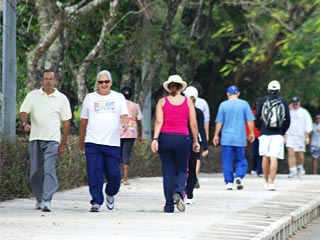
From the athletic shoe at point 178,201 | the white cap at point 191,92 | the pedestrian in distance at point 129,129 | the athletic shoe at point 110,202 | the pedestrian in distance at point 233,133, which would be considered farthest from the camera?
the pedestrian in distance at point 129,129

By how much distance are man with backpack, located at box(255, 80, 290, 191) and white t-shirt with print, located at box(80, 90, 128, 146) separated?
5476 mm

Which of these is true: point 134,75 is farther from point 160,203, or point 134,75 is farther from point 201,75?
point 160,203

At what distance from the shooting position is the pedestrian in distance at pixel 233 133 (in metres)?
20.6

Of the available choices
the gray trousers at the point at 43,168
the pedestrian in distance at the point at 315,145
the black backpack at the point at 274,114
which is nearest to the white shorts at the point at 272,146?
the black backpack at the point at 274,114

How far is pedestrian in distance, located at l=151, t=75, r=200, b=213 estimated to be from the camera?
48.4 ft

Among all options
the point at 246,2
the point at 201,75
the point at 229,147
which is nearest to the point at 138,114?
the point at 229,147

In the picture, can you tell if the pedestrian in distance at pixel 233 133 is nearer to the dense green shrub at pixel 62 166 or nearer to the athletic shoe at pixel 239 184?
the athletic shoe at pixel 239 184

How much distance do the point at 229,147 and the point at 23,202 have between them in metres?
5.64

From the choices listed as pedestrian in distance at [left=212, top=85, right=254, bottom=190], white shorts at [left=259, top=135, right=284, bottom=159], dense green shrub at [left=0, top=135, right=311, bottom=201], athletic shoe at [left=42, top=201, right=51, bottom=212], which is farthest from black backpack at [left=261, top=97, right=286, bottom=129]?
athletic shoe at [left=42, top=201, right=51, bottom=212]

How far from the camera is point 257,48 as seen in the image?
3228 cm

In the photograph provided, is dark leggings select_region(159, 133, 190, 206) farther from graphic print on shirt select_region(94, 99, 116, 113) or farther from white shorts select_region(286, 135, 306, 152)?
white shorts select_region(286, 135, 306, 152)

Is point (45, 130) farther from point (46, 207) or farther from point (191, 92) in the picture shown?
point (191, 92)

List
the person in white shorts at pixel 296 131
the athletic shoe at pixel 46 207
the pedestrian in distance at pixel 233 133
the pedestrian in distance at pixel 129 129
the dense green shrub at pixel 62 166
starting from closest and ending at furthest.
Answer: the athletic shoe at pixel 46 207 → the dense green shrub at pixel 62 166 → the pedestrian in distance at pixel 233 133 → the pedestrian in distance at pixel 129 129 → the person in white shorts at pixel 296 131

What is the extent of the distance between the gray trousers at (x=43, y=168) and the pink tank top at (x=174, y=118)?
A: 1.43 meters
